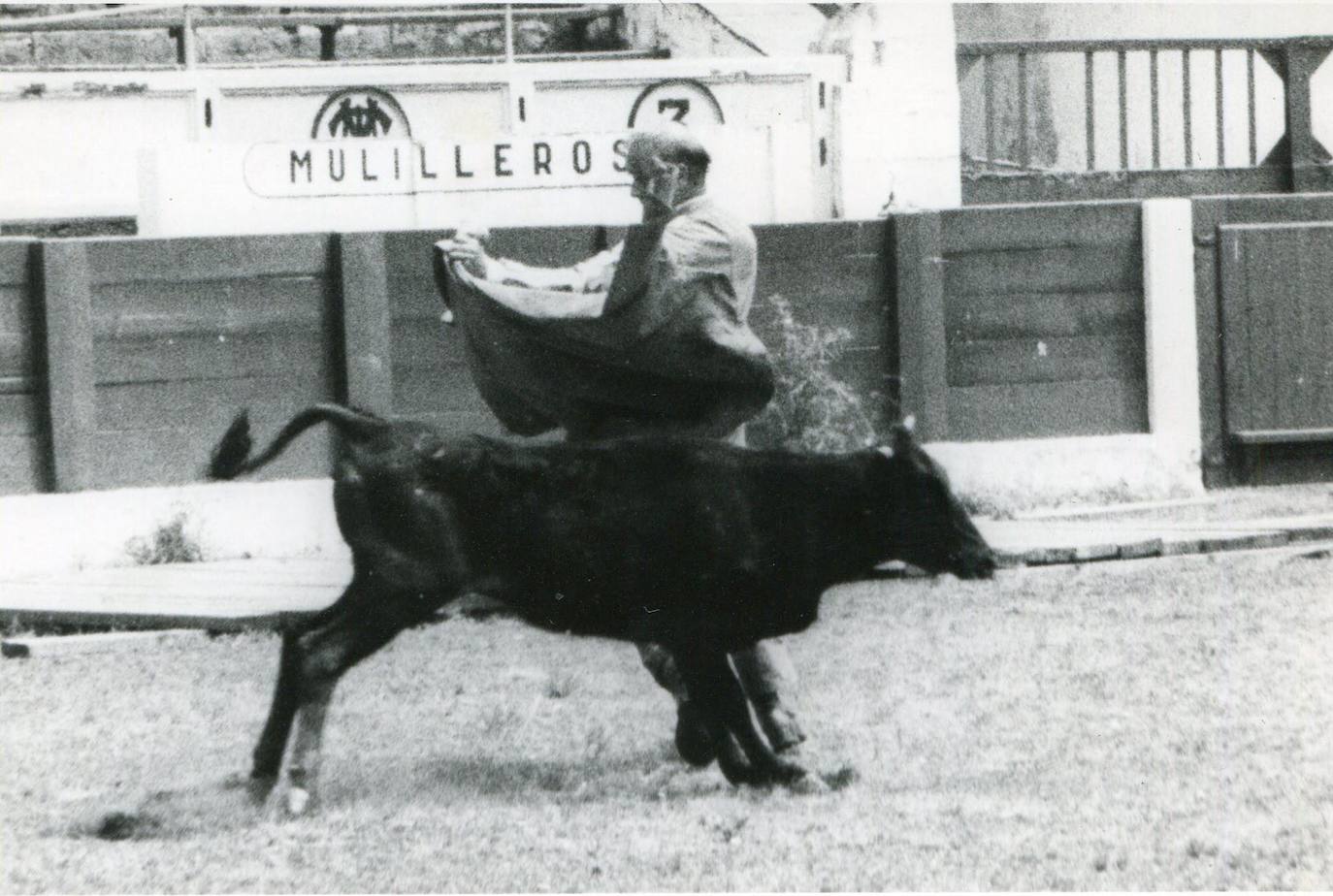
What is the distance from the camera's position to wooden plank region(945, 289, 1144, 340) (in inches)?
461

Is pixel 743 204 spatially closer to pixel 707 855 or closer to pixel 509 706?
pixel 509 706

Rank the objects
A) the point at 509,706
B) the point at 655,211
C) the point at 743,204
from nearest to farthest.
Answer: the point at 655,211 → the point at 509,706 → the point at 743,204

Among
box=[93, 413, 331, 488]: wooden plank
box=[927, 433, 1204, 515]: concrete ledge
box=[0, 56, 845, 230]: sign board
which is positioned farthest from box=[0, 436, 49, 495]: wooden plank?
box=[927, 433, 1204, 515]: concrete ledge

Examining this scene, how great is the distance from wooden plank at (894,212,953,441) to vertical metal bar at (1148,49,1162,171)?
2248 millimetres

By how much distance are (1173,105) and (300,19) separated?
581 centimetres

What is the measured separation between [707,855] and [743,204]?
307 inches

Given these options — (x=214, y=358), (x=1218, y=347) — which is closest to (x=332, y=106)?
(x=214, y=358)

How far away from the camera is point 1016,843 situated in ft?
15.6

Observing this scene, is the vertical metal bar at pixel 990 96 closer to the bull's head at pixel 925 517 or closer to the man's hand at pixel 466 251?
the man's hand at pixel 466 251

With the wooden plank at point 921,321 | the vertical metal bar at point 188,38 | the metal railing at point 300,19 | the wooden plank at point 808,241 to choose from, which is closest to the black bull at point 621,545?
the wooden plank at point 808,241

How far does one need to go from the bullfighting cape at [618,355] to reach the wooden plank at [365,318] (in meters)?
4.92

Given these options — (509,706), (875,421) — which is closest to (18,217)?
(875,421)

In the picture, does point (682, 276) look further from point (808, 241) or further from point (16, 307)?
point (808, 241)

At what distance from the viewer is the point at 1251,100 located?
1350 cm
